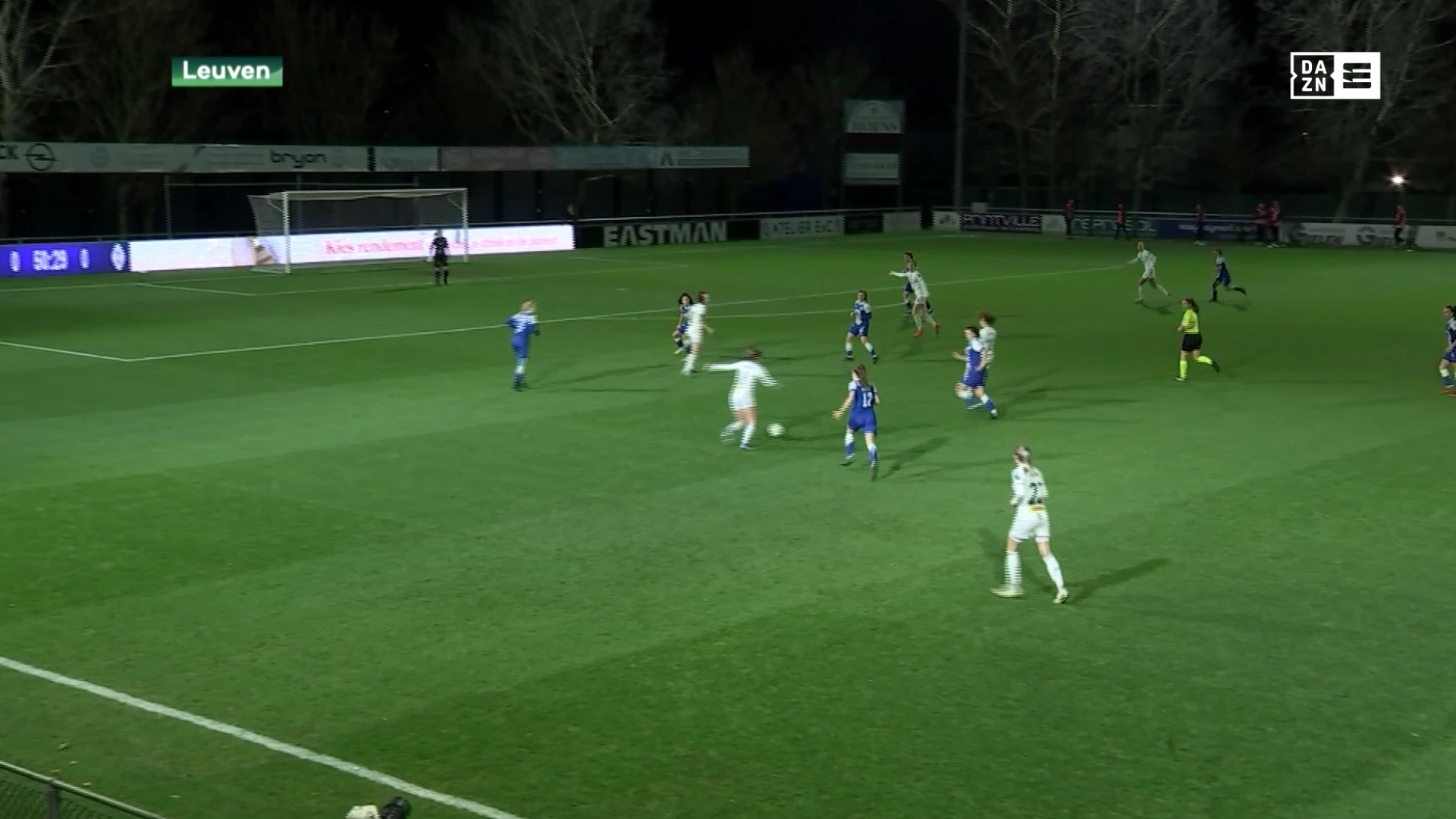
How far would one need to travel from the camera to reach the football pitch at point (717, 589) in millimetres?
10805

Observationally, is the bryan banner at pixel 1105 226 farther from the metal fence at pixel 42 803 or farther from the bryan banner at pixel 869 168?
the metal fence at pixel 42 803

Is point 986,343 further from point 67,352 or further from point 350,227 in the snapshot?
point 350,227

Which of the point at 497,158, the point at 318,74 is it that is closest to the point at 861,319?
the point at 497,158

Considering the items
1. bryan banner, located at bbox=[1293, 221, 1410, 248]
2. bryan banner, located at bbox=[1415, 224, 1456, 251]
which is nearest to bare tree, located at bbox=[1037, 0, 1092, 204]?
bryan banner, located at bbox=[1293, 221, 1410, 248]

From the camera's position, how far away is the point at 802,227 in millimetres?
75125

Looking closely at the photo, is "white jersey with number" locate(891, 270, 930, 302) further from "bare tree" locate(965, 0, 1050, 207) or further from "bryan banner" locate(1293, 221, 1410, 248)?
"bare tree" locate(965, 0, 1050, 207)

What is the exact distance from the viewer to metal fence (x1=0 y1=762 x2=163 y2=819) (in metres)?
7.19

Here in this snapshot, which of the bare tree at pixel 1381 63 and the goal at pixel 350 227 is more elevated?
the bare tree at pixel 1381 63

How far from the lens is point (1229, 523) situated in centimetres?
1805

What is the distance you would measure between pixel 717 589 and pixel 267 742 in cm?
534

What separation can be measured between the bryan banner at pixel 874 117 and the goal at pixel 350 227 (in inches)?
913

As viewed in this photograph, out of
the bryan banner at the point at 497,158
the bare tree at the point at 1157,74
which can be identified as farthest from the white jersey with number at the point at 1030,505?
the bare tree at the point at 1157,74

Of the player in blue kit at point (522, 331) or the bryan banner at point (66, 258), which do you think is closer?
the player in blue kit at point (522, 331)

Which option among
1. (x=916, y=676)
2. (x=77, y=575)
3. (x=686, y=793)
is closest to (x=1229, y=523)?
(x=916, y=676)
